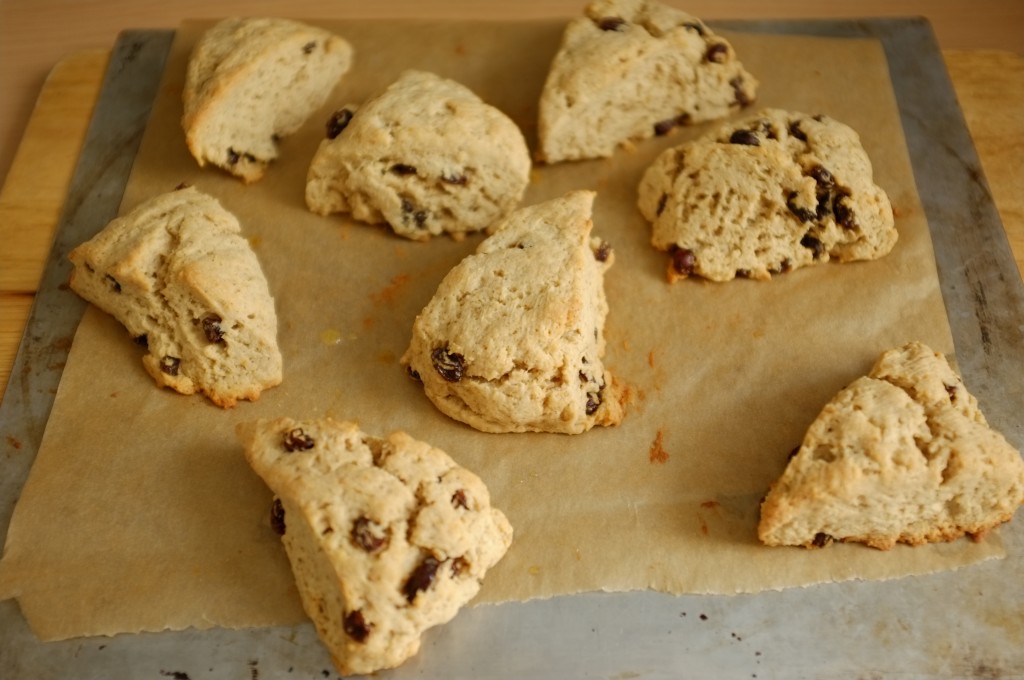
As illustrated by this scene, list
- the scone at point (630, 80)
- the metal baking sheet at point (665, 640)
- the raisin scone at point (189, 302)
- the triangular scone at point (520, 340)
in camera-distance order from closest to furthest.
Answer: the metal baking sheet at point (665, 640), the triangular scone at point (520, 340), the raisin scone at point (189, 302), the scone at point (630, 80)

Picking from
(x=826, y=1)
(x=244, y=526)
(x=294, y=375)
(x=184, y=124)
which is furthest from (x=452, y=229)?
(x=826, y=1)

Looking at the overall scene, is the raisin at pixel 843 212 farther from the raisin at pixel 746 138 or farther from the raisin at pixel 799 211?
the raisin at pixel 746 138

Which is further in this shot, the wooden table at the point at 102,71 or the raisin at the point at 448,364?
the wooden table at the point at 102,71

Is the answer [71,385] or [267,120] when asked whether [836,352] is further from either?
[71,385]

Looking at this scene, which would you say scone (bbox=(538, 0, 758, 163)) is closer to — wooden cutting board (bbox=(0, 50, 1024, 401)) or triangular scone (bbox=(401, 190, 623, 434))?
triangular scone (bbox=(401, 190, 623, 434))

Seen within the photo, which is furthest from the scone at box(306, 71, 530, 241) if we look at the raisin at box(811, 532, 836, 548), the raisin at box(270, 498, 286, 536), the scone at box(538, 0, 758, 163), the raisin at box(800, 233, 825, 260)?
the raisin at box(811, 532, 836, 548)

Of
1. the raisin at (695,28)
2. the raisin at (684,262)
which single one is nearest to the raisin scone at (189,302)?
the raisin at (684,262)
